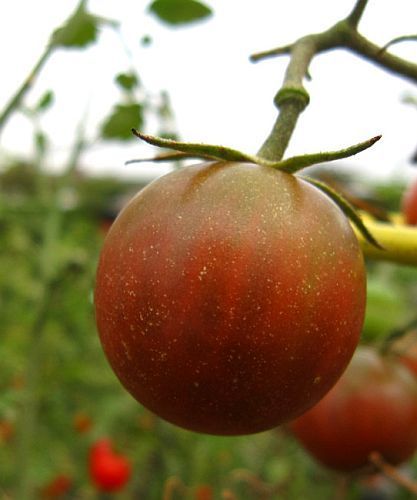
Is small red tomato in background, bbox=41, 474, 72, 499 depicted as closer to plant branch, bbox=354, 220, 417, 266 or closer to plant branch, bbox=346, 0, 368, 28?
plant branch, bbox=354, 220, 417, 266

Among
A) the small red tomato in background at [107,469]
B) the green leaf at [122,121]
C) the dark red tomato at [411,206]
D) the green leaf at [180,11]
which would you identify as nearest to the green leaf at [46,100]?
the green leaf at [122,121]

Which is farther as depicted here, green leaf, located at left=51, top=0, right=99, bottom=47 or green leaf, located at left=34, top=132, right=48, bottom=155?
green leaf, located at left=34, top=132, right=48, bottom=155

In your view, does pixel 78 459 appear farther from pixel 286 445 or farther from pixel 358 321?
pixel 358 321

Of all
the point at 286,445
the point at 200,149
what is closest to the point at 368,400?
the point at 200,149

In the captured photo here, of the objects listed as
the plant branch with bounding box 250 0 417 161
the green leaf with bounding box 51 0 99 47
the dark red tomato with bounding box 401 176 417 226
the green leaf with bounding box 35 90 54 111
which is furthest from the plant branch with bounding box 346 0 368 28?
the green leaf with bounding box 35 90 54 111

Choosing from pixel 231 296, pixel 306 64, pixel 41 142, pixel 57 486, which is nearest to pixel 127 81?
pixel 41 142

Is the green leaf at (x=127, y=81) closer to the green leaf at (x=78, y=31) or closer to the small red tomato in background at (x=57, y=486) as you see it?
the green leaf at (x=78, y=31)
